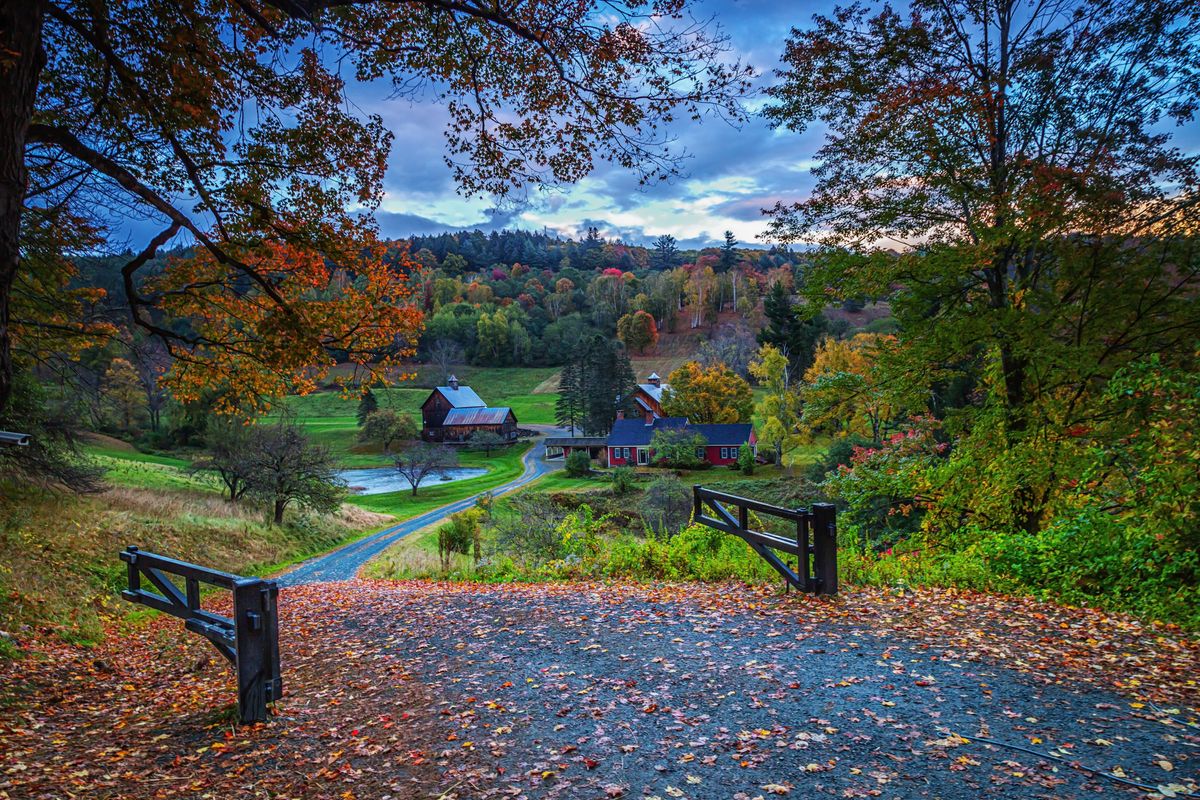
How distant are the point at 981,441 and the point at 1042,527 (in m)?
1.61

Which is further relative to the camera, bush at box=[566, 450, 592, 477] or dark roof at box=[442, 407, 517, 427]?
dark roof at box=[442, 407, 517, 427]

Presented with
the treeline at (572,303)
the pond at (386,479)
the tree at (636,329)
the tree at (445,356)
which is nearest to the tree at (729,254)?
the treeline at (572,303)

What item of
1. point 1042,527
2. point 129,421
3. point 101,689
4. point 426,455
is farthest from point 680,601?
point 129,421

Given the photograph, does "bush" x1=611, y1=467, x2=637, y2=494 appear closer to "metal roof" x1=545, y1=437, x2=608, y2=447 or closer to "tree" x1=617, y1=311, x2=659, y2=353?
"metal roof" x1=545, y1=437, x2=608, y2=447

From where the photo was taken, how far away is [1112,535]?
22.1 feet

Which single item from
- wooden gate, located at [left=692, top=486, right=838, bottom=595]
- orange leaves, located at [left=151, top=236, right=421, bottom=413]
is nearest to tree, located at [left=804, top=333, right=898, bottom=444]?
wooden gate, located at [left=692, top=486, right=838, bottom=595]

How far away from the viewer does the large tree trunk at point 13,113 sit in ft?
14.6

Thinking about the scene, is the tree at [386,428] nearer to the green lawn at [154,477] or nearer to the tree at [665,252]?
the green lawn at [154,477]

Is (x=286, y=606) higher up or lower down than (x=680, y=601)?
lower down

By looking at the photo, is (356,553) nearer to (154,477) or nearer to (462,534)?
(462,534)

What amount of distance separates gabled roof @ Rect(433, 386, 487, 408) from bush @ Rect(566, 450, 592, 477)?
21.8 metres

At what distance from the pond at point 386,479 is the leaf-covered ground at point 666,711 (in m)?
36.6

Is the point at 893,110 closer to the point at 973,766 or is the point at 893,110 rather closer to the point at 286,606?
the point at 973,766

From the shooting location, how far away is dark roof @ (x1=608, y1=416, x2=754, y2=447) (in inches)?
1790
